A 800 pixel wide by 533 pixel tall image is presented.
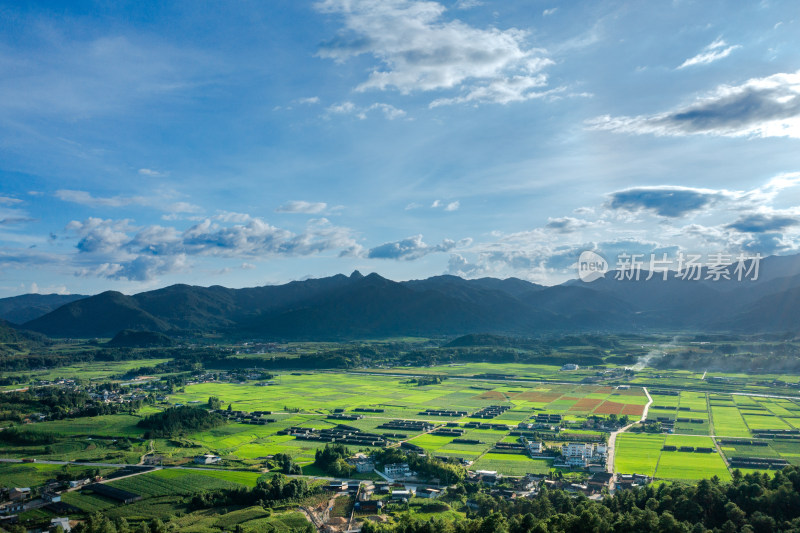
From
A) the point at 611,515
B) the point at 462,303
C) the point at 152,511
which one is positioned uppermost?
the point at 462,303

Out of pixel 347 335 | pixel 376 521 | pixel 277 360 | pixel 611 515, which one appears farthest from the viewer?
pixel 347 335

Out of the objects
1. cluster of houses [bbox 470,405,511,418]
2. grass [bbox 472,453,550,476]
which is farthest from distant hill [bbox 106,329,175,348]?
A: grass [bbox 472,453,550,476]

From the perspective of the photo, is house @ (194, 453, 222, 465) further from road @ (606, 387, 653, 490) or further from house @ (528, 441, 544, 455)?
road @ (606, 387, 653, 490)

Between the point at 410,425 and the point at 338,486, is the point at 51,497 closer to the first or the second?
the point at 338,486

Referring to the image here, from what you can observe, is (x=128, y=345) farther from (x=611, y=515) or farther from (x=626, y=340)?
(x=611, y=515)

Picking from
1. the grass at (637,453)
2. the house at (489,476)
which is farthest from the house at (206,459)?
the grass at (637,453)

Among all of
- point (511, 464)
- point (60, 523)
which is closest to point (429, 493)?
point (511, 464)

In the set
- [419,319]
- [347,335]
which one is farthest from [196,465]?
[419,319]
